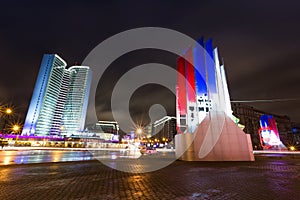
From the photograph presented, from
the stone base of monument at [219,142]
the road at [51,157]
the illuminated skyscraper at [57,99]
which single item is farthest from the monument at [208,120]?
the illuminated skyscraper at [57,99]

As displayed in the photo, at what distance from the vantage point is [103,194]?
4.79 metres

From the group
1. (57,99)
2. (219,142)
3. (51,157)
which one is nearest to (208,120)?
(219,142)

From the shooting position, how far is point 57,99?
126688mm

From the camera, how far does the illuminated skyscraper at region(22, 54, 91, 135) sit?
11219 centimetres

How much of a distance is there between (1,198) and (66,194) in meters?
1.67

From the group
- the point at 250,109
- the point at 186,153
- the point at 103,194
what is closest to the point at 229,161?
the point at 186,153

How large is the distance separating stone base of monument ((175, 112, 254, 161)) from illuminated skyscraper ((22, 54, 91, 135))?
114m

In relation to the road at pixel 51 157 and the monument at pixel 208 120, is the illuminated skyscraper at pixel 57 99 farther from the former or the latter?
the monument at pixel 208 120

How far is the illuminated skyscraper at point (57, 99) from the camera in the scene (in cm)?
11219

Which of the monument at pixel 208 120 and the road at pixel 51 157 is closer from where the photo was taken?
the road at pixel 51 157

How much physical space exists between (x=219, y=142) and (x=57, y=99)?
5438 inches

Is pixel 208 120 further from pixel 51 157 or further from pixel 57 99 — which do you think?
pixel 57 99

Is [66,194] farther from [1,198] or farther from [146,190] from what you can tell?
[146,190]

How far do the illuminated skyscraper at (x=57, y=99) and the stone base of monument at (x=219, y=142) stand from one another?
11425 centimetres
